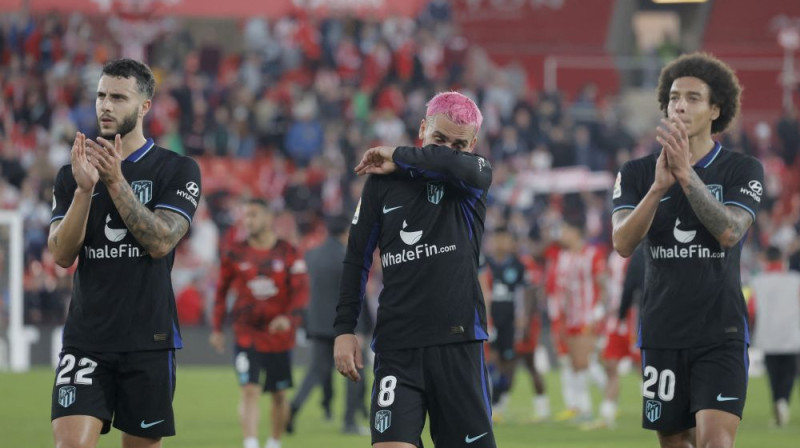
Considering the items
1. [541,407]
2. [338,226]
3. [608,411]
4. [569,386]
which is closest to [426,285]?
[338,226]

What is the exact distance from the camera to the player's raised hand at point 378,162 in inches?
254

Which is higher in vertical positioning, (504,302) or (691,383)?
(504,302)

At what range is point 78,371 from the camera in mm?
6633

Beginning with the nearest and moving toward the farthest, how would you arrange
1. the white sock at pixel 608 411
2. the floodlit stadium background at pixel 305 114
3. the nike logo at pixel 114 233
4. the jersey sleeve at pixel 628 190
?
the nike logo at pixel 114 233, the jersey sleeve at pixel 628 190, the white sock at pixel 608 411, the floodlit stadium background at pixel 305 114

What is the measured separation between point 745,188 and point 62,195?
347 cm

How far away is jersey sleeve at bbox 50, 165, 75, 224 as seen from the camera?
6.78 meters

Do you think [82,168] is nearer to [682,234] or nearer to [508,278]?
[682,234]

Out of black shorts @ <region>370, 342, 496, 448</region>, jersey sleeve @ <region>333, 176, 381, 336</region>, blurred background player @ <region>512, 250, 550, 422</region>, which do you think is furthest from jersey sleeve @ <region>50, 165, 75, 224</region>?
blurred background player @ <region>512, 250, 550, 422</region>

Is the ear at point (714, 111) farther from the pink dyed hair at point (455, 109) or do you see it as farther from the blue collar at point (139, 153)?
the blue collar at point (139, 153)

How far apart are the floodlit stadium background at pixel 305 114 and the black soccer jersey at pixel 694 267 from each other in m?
11.1

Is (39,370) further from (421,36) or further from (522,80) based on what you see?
(522,80)

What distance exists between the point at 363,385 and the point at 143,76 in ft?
28.0

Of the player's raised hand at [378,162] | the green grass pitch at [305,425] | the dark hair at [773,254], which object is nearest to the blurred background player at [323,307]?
the green grass pitch at [305,425]

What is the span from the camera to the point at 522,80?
34031mm
